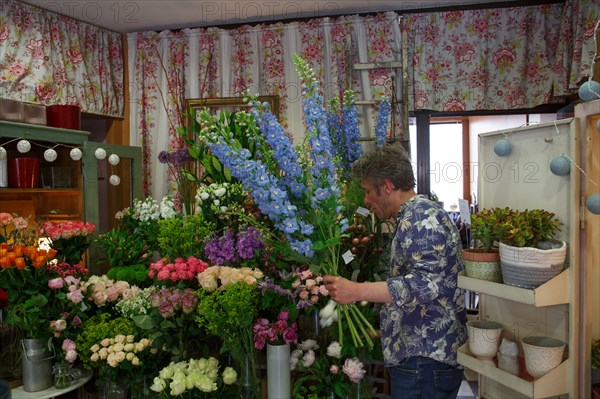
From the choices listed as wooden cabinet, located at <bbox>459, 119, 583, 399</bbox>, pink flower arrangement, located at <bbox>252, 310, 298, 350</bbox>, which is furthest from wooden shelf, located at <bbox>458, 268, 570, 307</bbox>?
pink flower arrangement, located at <bbox>252, 310, 298, 350</bbox>

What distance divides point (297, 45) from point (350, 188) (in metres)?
2.17

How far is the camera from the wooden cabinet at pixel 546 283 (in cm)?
130

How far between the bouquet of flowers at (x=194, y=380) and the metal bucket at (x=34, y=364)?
0.46 m

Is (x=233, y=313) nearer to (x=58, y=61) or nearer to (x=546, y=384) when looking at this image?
(x=546, y=384)

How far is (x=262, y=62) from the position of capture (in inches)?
152

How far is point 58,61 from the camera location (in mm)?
3578

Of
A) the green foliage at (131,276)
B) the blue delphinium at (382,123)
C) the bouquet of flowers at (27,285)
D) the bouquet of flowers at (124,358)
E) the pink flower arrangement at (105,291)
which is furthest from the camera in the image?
the green foliage at (131,276)

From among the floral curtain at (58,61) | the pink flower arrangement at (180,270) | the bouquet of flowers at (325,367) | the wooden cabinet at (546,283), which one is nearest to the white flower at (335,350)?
the bouquet of flowers at (325,367)

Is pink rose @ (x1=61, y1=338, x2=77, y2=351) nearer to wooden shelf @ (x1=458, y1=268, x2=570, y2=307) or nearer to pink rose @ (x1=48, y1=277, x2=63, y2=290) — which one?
pink rose @ (x1=48, y1=277, x2=63, y2=290)

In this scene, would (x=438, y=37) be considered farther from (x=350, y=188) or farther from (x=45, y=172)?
(x=45, y=172)

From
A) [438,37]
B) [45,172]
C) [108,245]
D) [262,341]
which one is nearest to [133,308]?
[262,341]

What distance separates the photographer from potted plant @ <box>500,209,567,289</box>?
4.24ft

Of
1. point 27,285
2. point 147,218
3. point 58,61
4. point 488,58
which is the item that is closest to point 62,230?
point 27,285

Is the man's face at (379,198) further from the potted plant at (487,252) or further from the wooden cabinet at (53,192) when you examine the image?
the wooden cabinet at (53,192)
